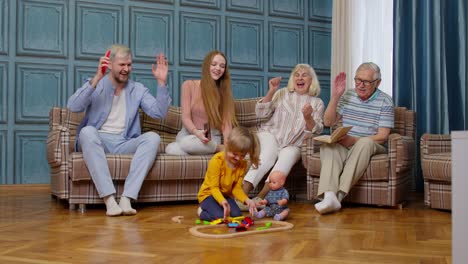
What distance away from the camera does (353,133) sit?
372 centimetres

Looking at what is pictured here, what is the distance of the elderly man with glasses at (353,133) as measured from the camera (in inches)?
133

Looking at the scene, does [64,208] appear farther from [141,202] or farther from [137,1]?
[137,1]

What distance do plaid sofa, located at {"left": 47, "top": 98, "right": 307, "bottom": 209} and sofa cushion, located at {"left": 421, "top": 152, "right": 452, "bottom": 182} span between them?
0.77m

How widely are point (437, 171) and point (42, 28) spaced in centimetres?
325

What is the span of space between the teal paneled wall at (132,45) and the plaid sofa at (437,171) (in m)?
2.11

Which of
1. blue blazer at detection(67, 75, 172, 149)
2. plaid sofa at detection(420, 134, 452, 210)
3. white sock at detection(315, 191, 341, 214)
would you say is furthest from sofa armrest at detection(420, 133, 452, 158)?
blue blazer at detection(67, 75, 172, 149)

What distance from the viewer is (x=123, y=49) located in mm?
3490

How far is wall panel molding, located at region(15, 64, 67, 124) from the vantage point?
453cm

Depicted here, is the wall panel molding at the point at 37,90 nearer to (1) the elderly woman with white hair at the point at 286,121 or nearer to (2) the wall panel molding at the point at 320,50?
(1) the elderly woman with white hair at the point at 286,121

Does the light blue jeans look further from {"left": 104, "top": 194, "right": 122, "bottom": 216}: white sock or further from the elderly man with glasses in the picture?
the elderly man with glasses

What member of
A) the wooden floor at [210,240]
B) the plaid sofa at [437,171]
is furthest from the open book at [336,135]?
the plaid sofa at [437,171]

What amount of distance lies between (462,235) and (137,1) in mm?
4124

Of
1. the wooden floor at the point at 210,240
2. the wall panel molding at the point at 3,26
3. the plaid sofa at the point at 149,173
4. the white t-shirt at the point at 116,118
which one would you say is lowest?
the wooden floor at the point at 210,240

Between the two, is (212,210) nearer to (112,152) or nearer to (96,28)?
(112,152)
